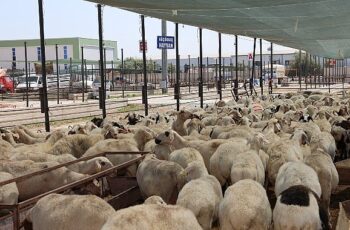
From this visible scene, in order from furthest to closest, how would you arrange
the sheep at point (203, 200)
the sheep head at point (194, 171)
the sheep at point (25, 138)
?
the sheep at point (25, 138) < the sheep head at point (194, 171) < the sheep at point (203, 200)

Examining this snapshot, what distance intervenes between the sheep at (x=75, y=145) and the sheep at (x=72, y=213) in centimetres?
414

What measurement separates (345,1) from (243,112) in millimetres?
4908

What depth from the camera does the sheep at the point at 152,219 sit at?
4.12 metres

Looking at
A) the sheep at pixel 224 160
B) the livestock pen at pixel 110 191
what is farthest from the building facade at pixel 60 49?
the sheep at pixel 224 160

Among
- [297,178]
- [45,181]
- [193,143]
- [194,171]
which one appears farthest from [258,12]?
[45,181]

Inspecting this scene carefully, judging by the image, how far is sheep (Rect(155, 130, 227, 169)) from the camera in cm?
874

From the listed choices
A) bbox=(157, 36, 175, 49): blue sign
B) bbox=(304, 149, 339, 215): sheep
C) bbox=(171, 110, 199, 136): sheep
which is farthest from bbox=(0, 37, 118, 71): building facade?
bbox=(304, 149, 339, 215): sheep

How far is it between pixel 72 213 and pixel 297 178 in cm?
293

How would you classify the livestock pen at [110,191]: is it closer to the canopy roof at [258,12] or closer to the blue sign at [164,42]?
the canopy roof at [258,12]

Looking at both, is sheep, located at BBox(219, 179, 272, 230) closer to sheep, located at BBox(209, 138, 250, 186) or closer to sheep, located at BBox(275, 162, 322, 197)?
sheep, located at BBox(275, 162, 322, 197)

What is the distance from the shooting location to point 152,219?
4.25 metres

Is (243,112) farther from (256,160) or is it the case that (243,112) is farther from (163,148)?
(256,160)

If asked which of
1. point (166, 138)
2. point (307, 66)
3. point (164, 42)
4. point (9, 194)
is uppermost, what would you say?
point (164, 42)

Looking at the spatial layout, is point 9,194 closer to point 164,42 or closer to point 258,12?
point 258,12
